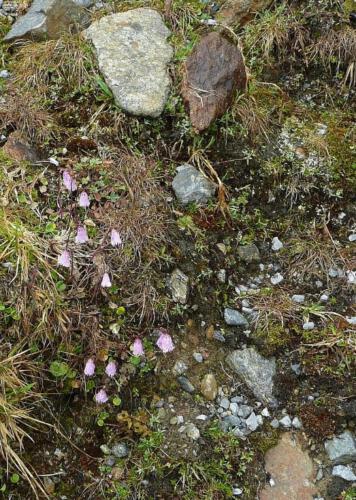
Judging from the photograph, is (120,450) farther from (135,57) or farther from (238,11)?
Result: (238,11)

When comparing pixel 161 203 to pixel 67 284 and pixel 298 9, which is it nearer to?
pixel 67 284

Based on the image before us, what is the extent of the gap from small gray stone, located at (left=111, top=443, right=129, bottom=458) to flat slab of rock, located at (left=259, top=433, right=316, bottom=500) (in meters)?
1.02

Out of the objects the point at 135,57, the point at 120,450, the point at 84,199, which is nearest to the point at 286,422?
the point at 120,450

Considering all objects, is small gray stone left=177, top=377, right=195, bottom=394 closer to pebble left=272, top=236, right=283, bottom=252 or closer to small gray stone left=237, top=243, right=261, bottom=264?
small gray stone left=237, top=243, right=261, bottom=264

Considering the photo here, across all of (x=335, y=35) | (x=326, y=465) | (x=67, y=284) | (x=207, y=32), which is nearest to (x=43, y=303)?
(x=67, y=284)

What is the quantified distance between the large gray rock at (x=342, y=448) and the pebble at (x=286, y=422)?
30cm

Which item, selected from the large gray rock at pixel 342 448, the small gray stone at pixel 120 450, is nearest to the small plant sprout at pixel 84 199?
the small gray stone at pixel 120 450

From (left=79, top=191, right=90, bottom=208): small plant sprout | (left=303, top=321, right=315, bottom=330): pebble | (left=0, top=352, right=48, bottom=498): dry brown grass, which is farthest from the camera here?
(left=303, top=321, right=315, bottom=330): pebble

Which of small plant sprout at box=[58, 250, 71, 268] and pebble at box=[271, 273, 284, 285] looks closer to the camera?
small plant sprout at box=[58, 250, 71, 268]

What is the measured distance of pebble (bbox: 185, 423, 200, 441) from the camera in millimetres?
4145

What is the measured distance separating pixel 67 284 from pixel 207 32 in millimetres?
3285

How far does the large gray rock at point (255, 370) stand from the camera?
4.48 metres

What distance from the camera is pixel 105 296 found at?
4426 mm

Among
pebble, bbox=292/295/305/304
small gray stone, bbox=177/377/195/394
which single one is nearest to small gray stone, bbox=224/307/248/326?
pebble, bbox=292/295/305/304
